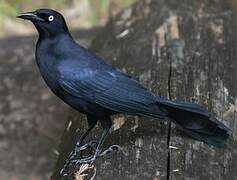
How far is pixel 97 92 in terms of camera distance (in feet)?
11.1

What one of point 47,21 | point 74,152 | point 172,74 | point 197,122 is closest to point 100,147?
point 74,152

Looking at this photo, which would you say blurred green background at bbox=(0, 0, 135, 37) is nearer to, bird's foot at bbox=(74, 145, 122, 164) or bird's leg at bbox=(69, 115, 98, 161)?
bird's leg at bbox=(69, 115, 98, 161)

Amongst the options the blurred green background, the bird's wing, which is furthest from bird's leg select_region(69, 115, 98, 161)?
the blurred green background

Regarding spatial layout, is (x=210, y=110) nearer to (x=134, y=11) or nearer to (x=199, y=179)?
(x=199, y=179)

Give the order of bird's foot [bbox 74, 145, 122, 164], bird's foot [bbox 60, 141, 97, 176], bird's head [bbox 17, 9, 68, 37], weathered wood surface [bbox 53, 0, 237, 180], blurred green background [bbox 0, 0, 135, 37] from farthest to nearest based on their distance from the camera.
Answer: blurred green background [bbox 0, 0, 135, 37]
bird's head [bbox 17, 9, 68, 37]
bird's foot [bbox 60, 141, 97, 176]
bird's foot [bbox 74, 145, 122, 164]
weathered wood surface [bbox 53, 0, 237, 180]

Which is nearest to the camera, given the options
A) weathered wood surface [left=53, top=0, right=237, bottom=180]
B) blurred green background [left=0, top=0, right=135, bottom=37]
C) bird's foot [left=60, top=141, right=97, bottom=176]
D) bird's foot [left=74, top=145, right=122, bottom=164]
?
weathered wood surface [left=53, top=0, right=237, bottom=180]

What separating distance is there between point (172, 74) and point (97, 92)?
674mm

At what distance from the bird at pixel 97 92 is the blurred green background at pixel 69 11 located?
350cm

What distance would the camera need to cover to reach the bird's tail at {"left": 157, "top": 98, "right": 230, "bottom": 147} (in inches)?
128

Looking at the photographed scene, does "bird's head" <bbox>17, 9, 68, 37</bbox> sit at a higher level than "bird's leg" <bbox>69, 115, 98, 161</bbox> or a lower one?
higher

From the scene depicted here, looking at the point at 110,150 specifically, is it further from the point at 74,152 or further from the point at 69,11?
the point at 69,11

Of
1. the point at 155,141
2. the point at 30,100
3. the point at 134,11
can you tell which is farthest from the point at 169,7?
the point at 155,141

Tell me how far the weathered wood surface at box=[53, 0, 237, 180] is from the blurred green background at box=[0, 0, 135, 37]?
7.29ft

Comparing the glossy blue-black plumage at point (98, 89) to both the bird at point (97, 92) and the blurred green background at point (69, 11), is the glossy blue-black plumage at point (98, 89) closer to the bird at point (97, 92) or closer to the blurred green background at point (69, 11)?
the bird at point (97, 92)
